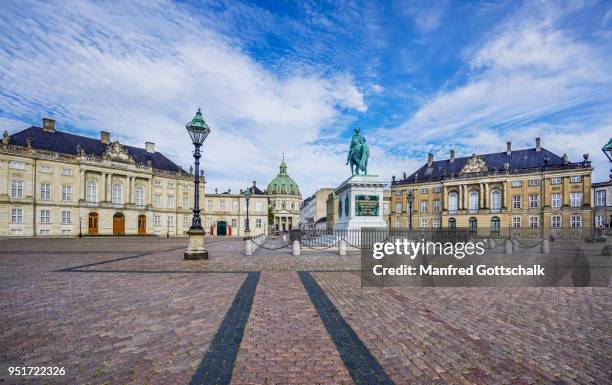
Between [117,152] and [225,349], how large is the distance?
2076 inches

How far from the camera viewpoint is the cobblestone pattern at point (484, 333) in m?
3.49

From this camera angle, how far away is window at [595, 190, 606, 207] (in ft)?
199

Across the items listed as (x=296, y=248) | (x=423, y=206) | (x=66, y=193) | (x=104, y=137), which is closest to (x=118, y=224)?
(x=66, y=193)

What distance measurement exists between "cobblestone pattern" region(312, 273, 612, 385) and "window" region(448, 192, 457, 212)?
2079 inches

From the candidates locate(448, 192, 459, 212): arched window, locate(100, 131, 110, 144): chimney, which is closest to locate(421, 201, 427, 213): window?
locate(448, 192, 459, 212): arched window

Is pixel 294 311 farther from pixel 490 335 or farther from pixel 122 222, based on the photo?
pixel 122 222

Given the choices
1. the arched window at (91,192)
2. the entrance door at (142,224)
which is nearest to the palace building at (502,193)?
the entrance door at (142,224)

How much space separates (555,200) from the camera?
47.1m

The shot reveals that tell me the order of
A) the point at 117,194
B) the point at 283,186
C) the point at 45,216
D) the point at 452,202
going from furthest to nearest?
the point at 283,186 → the point at 452,202 → the point at 117,194 → the point at 45,216

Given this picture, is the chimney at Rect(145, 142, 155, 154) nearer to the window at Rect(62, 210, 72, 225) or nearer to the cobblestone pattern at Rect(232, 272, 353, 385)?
the window at Rect(62, 210, 72, 225)

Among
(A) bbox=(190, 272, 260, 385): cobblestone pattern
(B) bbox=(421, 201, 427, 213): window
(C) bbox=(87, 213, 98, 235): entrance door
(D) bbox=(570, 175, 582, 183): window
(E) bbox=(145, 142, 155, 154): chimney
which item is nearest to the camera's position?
(A) bbox=(190, 272, 260, 385): cobblestone pattern

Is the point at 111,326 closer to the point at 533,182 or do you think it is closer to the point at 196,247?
the point at 196,247

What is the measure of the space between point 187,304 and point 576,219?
188 feet

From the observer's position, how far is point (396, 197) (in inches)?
2516
